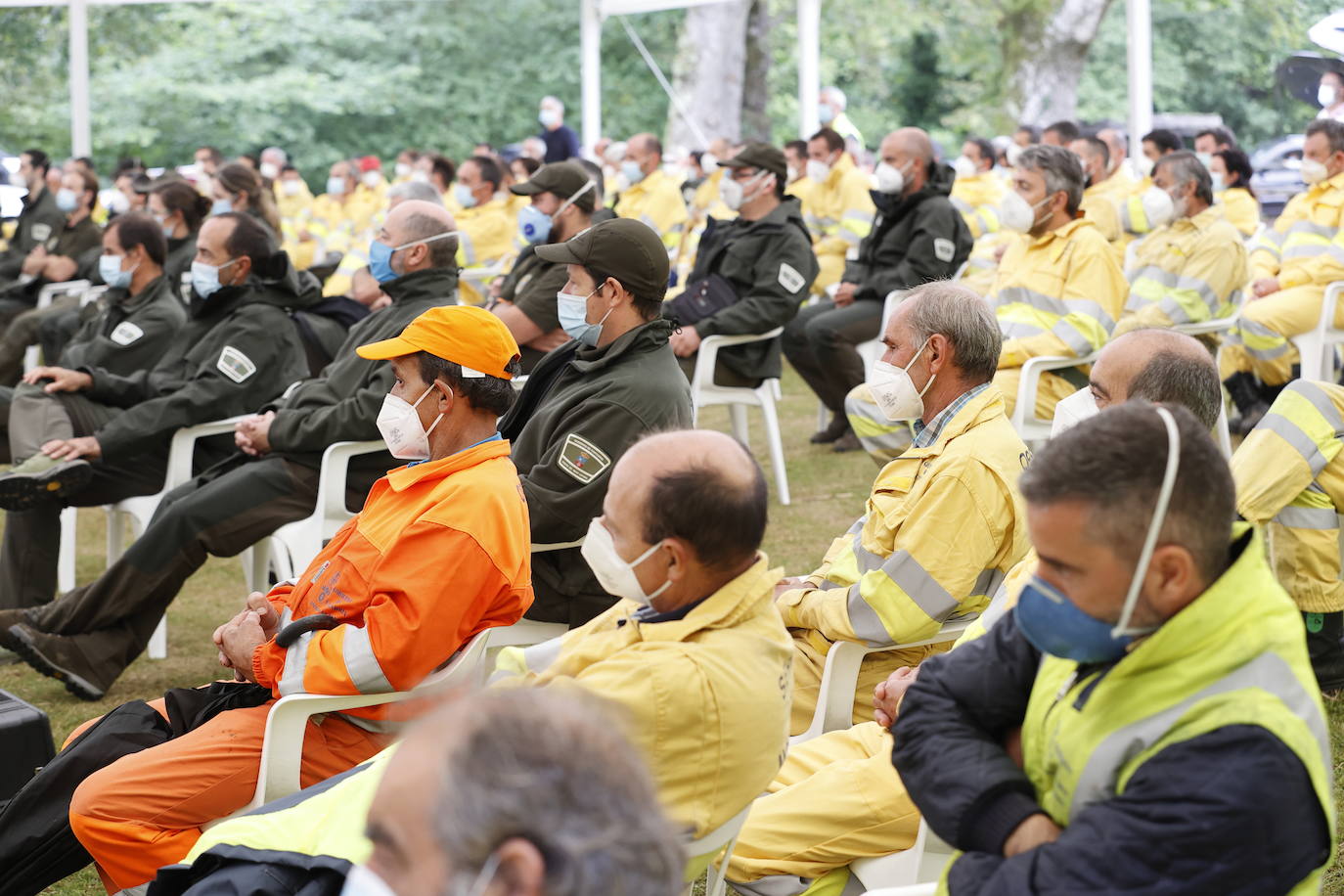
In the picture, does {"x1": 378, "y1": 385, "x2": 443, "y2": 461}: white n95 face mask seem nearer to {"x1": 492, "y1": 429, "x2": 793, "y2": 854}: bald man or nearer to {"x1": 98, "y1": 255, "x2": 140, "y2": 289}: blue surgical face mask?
{"x1": 492, "y1": 429, "x2": 793, "y2": 854}: bald man

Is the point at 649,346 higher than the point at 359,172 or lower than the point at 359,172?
higher

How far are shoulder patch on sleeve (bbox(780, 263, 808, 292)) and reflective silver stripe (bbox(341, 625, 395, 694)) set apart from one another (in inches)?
154

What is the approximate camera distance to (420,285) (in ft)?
15.8

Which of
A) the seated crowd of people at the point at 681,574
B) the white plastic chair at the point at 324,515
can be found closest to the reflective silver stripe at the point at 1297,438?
the seated crowd of people at the point at 681,574

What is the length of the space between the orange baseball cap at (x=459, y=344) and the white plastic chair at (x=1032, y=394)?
8.88 ft

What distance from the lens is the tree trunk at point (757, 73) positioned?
20.5m

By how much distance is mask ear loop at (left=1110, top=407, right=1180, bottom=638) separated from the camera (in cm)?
160

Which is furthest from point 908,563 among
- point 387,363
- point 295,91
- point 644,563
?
point 295,91

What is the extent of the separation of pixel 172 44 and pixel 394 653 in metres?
22.8

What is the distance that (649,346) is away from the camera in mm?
3914

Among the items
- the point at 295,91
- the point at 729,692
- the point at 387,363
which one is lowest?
the point at 295,91

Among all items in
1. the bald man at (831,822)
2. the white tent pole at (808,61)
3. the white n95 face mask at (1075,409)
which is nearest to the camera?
the bald man at (831,822)

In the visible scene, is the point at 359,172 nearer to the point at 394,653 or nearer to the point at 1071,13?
the point at 1071,13

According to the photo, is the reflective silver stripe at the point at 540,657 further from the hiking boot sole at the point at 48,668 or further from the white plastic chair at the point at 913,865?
the hiking boot sole at the point at 48,668
